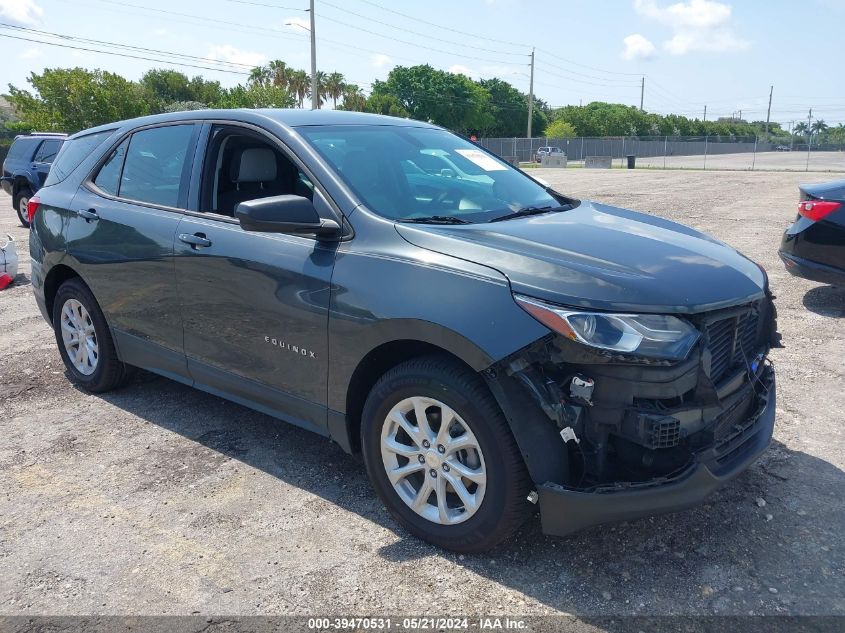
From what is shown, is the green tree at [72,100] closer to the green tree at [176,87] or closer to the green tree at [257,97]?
the green tree at [257,97]

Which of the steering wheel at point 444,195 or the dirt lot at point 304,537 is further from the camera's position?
the steering wheel at point 444,195

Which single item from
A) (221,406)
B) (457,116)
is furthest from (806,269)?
(457,116)

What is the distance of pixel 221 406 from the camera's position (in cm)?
467

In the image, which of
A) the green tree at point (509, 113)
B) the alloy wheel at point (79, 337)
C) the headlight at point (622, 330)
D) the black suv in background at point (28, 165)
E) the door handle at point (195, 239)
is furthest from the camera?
the green tree at point (509, 113)

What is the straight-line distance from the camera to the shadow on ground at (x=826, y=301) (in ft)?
21.6

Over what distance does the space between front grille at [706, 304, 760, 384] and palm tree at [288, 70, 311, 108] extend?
74.7 m

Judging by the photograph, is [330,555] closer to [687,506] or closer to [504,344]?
[504,344]

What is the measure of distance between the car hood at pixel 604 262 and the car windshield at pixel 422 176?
255 mm

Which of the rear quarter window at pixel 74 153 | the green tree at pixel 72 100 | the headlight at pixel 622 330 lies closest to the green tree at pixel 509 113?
the green tree at pixel 72 100

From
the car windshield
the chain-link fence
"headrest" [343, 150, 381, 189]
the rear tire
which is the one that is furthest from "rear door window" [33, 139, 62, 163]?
the chain-link fence

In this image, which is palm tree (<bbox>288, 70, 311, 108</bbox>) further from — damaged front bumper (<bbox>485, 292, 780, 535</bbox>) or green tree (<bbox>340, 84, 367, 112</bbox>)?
damaged front bumper (<bbox>485, 292, 780, 535</bbox>)

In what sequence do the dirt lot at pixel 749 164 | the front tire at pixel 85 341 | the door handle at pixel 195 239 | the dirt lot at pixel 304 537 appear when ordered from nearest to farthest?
1. the dirt lot at pixel 304 537
2. the door handle at pixel 195 239
3. the front tire at pixel 85 341
4. the dirt lot at pixel 749 164

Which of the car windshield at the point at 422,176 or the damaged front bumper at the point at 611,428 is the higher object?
the car windshield at the point at 422,176

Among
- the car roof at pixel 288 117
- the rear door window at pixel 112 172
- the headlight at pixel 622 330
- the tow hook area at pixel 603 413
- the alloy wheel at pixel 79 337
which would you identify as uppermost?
the car roof at pixel 288 117
